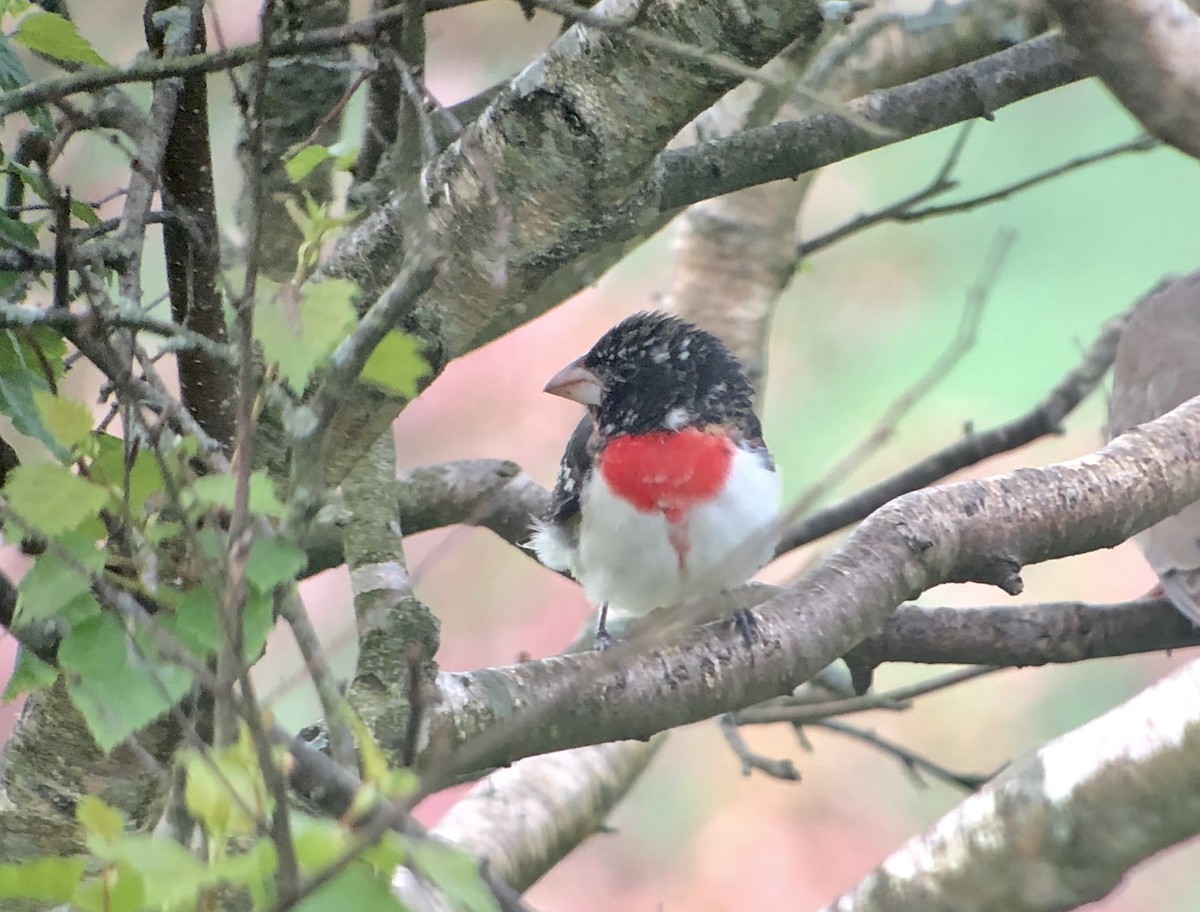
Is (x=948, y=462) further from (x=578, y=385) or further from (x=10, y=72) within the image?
(x=10, y=72)

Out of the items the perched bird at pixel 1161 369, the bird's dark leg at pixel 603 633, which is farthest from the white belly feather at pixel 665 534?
the perched bird at pixel 1161 369

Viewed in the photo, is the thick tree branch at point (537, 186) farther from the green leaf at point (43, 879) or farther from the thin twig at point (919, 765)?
the thin twig at point (919, 765)

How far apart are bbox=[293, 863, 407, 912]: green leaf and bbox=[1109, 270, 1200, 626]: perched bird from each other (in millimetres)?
1318

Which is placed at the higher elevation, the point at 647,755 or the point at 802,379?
the point at 802,379

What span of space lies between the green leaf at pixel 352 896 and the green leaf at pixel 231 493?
162 mm

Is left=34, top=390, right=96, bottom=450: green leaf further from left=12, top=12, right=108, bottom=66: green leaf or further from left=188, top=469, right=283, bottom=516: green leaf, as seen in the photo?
left=12, top=12, right=108, bottom=66: green leaf

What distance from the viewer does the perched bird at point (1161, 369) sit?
150 cm

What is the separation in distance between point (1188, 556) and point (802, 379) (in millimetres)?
1299

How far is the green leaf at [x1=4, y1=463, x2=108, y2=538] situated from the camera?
1.76ft

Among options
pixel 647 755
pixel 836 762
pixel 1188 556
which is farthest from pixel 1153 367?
pixel 836 762

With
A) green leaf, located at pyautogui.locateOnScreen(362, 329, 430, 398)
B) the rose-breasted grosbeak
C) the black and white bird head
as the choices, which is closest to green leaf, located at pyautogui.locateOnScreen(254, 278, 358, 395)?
green leaf, located at pyautogui.locateOnScreen(362, 329, 430, 398)

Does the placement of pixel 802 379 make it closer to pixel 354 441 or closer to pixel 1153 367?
pixel 1153 367

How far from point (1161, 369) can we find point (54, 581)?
1.57m

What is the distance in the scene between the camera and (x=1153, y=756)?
1136 millimetres
